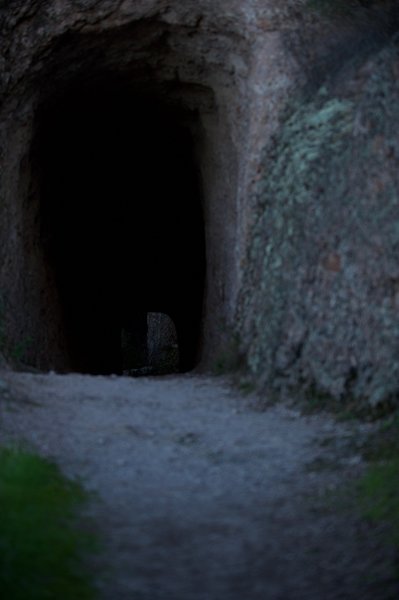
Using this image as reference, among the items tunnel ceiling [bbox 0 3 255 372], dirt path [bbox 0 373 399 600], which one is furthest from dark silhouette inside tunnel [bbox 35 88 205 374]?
dirt path [bbox 0 373 399 600]

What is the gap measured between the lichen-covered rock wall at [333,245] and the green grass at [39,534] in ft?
8.37

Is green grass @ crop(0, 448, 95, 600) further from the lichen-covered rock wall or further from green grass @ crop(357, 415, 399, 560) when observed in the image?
the lichen-covered rock wall

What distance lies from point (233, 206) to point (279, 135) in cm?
203

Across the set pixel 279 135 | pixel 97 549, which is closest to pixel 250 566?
pixel 97 549

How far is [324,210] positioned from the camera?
7.70 metres

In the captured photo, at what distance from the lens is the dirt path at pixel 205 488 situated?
12.2ft

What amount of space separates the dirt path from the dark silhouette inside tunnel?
215 inches

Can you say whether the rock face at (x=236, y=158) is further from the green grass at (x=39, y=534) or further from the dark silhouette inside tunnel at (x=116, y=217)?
the green grass at (x=39, y=534)

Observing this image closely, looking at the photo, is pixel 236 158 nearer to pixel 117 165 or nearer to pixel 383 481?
pixel 117 165

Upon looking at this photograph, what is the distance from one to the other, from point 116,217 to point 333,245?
1055 centimetres

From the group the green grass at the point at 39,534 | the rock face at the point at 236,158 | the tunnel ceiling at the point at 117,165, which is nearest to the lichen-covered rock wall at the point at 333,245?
the rock face at the point at 236,158

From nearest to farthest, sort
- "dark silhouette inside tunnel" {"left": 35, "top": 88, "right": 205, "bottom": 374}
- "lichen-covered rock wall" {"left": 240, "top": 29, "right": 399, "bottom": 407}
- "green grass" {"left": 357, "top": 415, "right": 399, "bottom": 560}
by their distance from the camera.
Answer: "green grass" {"left": 357, "top": 415, "right": 399, "bottom": 560}
"lichen-covered rock wall" {"left": 240, "top": 29, "right": 399, "bottom": 407}
"dark silhouette inside tunnel" {"left": 35, "top": 88, "right": 205, "bottom": 374}

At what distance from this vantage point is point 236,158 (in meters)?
10.6

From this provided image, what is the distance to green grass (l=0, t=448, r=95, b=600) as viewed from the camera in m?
3.38
